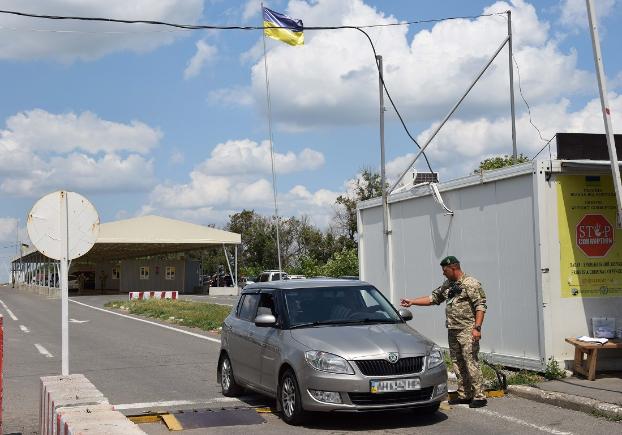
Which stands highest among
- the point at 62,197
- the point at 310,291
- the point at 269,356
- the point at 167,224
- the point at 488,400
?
the point at 167,224

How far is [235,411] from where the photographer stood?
9406 millimetres

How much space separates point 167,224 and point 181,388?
47347 mm

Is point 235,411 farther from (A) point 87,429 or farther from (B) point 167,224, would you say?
(B) point 167,224

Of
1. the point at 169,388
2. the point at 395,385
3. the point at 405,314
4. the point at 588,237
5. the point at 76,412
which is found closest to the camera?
the point at 76,412

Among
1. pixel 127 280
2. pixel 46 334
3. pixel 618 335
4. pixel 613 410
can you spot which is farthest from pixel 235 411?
pixel 127 280

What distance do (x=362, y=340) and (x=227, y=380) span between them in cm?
294

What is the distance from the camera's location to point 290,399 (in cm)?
Result: 857

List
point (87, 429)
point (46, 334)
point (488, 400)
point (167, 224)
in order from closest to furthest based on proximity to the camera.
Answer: point (87, 429) → point (488, 400) → point (46, 334) → point (167, 224)

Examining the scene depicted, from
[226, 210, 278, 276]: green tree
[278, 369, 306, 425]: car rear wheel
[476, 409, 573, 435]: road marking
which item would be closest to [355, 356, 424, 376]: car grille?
[278, 369, 306, 425]: car rear wheel

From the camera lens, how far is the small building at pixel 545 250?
10922 millimetres

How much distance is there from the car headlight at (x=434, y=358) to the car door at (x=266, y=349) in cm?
166

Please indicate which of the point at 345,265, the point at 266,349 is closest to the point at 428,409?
the point at 266,349

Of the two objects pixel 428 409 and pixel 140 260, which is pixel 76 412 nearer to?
pixel 428 409

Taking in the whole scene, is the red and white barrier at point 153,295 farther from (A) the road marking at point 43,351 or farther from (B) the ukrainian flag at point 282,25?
(B) the ukrainian flag at point 282,25
